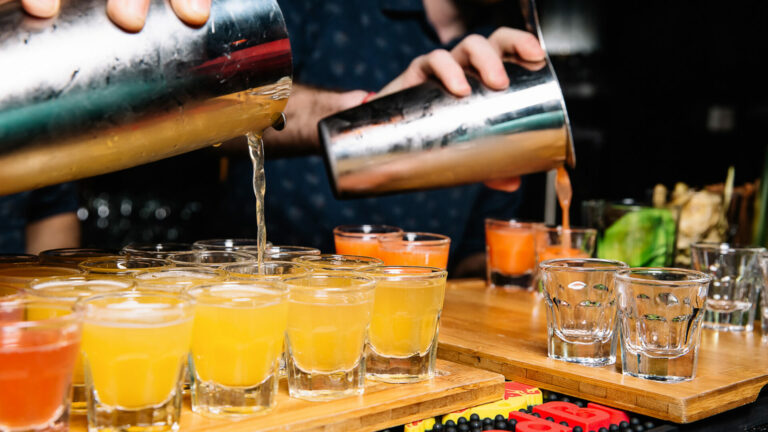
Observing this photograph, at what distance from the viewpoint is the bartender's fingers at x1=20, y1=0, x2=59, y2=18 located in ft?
3.48

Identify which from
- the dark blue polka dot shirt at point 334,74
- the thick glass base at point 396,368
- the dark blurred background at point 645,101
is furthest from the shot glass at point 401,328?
the dark blue polka dot shirt at point 334,74

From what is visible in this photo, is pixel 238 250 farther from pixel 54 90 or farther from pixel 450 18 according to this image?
pixel 450 18

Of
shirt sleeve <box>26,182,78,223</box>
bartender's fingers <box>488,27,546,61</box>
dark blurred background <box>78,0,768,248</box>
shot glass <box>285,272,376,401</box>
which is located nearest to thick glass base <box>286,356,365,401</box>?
shot glass <box>285,272,376,401</box>

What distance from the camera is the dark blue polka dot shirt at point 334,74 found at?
2783mm

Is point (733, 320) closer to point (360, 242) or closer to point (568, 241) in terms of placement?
point (568, 241)

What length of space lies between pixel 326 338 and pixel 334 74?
5.88 ft

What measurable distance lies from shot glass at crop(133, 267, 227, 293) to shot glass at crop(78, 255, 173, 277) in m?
0.04

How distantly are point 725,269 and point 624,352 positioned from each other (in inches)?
24.4

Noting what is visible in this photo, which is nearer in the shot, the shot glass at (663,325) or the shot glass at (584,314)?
the shot glass at (663,325)

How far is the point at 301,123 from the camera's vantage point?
6.97 feet

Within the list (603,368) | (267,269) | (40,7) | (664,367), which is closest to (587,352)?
(603,368)

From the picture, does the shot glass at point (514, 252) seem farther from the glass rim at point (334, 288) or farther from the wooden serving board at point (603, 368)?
the glass rim at point (334, 288)

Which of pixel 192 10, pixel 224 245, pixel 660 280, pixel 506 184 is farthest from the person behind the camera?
pixel 506 184

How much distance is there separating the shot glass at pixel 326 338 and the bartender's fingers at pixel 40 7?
51 centimetres
